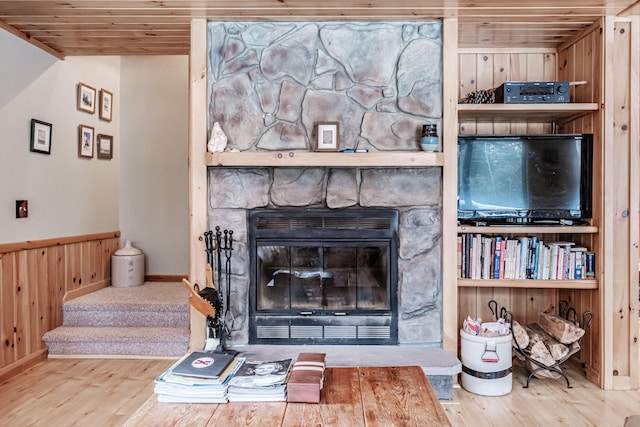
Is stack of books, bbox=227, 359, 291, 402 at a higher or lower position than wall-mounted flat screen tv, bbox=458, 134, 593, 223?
lower

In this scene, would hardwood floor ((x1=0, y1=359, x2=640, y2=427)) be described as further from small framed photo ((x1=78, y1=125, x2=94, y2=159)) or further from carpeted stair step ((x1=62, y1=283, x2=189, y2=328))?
small framed photo ((x1=78, y1=125, x2=94, y2=159))

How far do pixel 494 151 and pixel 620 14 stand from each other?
3.51ft

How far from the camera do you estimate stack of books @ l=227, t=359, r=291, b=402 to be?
5.30ft

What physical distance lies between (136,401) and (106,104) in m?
2.87

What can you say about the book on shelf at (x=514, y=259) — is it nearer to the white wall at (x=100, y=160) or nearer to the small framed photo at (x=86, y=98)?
the white wall at (x=100, y=160)

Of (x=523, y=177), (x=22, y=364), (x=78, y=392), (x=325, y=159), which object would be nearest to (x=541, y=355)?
(x=523, y=177)

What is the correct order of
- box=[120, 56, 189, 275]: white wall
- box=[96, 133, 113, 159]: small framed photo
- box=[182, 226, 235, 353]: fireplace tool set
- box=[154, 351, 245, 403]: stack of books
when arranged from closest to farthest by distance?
1. box=[154, 351, 245, 403]: stack of books
2. box=[182, 226, 235, 353]: fireplace tool set
3. box=[96, 133, 113, 159]: small framed photo
4. box=[120, 56, 189, 275]: white wall

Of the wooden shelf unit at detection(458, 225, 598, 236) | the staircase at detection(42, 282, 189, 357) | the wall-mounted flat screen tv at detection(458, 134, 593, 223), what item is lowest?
the staircase at detection(42, 282, 189, 357)

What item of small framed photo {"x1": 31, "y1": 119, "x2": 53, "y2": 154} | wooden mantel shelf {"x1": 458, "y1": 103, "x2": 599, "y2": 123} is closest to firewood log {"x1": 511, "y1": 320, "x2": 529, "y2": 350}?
wooden mantel shelf {"x1": 458, "y1": 103, "x2": 599, "y2": 123}

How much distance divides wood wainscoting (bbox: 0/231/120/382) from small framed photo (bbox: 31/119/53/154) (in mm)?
678

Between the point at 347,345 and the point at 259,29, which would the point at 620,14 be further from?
the point at 347,345

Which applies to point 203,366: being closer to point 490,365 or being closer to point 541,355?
point 490,365

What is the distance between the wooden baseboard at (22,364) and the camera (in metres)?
3.04

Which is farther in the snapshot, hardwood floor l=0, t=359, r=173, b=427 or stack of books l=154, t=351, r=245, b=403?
hardwood floor l=0, t=359, r=173, b=427
